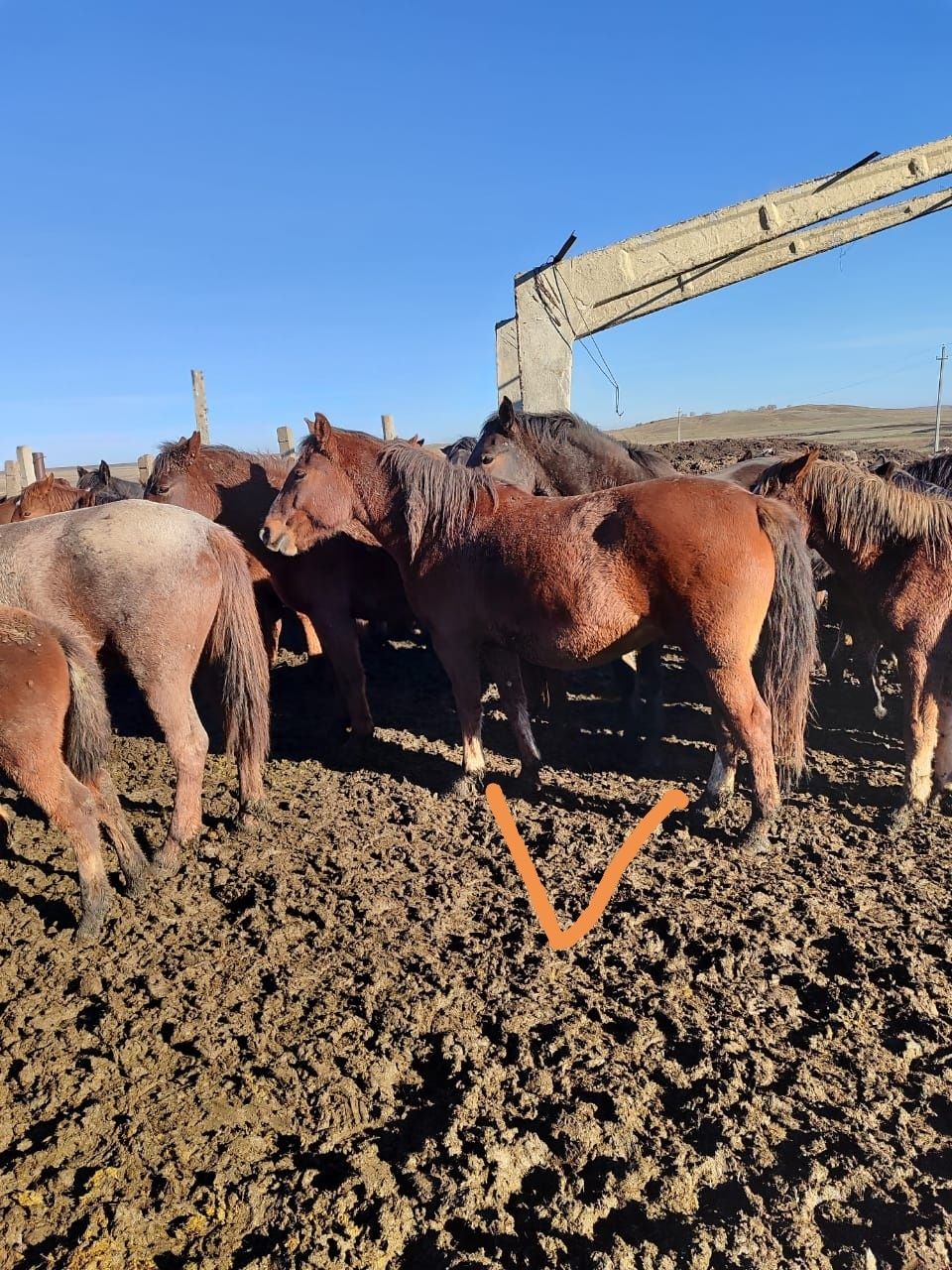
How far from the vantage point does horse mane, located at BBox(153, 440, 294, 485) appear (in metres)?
5.71

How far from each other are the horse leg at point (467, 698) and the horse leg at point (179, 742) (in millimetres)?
1455

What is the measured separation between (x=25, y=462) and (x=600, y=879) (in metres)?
12.6

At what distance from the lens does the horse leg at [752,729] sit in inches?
150

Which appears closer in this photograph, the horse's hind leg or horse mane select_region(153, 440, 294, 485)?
the horse's hind leg

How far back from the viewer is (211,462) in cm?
583

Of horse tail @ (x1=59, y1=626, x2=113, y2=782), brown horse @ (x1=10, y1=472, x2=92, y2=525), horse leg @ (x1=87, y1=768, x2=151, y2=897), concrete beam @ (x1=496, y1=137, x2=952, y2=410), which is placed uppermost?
concrete beam @ (x1=496, y1=137, x2=952, y2=410)

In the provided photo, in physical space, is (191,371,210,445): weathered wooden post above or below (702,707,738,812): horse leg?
above

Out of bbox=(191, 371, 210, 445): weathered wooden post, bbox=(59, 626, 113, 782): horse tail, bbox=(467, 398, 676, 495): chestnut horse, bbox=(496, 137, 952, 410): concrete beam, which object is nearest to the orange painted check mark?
bbox=(59, 626, 113, 782): horse tail

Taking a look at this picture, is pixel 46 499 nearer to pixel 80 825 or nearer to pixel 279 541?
pixel 279 541

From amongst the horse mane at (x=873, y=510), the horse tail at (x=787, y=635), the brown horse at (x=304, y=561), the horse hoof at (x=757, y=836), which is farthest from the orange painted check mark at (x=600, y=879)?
the horse mane at (x=873, y=510)

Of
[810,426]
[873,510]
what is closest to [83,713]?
[873,510]

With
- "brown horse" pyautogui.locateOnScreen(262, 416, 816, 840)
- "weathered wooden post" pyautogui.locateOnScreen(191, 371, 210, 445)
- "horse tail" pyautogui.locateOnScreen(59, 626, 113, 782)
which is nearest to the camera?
"horse tail" pyautogui.locateOnScreen(59, 626, 113, 782)

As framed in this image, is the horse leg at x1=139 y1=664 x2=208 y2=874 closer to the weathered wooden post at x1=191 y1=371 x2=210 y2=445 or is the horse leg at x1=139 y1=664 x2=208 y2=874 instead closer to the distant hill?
the weathered wooden post at x1=191 y1=371 x2=210 y2=445

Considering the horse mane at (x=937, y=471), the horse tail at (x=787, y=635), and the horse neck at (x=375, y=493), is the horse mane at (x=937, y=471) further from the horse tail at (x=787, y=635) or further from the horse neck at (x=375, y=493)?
the horse neck at (x=375, y=493)
